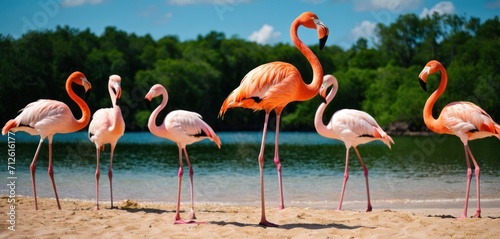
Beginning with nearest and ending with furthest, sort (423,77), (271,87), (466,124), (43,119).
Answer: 1. (271,87)
2. (466,124)
3. (423,77)
4. (43,119)

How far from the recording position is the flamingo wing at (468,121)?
26.3 ft

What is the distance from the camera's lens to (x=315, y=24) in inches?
271

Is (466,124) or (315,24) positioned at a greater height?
(315,24)

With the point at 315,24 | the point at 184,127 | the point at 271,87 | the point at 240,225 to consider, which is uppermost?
the point at 315,24

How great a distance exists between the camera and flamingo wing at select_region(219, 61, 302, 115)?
6746 millimetres

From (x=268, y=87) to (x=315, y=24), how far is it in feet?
3.34

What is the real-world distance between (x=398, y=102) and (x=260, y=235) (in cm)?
5126

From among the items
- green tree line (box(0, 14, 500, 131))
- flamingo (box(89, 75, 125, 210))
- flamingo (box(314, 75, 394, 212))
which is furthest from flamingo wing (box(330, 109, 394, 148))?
green tree line (box(0, 14, 500, 131))

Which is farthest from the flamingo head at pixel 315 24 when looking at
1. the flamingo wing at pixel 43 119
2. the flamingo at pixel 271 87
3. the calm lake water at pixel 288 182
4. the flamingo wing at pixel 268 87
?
the calm lake water at pixel 288 182

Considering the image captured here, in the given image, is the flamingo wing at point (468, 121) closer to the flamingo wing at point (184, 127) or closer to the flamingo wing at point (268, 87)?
the flamingo wing at point (268, 87)

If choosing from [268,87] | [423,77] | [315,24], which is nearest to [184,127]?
[268,87]

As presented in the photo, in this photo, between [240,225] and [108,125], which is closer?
[240,225]

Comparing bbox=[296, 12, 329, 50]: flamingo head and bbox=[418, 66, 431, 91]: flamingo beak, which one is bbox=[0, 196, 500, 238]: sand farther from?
bbox=[296, 12, 329, 50]: flamingo head

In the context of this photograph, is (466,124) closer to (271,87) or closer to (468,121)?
(468,121)
